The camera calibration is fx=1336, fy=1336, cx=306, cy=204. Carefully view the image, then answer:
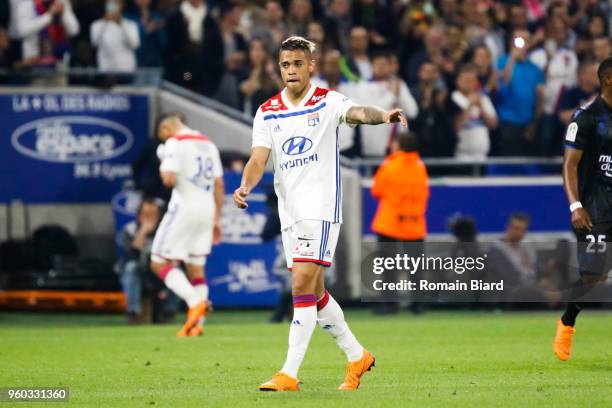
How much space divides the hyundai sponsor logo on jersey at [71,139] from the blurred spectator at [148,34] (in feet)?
4.50

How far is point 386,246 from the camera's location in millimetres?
18062

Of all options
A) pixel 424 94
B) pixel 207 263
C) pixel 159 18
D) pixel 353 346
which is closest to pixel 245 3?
pixel 159 18

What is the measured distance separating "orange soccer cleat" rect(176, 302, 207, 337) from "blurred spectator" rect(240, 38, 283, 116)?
5414 mm

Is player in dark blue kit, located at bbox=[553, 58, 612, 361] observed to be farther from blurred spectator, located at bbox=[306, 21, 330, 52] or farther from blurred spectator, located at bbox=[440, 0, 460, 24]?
blurred spectator, located at bbox=[440, 0, 460, 24]

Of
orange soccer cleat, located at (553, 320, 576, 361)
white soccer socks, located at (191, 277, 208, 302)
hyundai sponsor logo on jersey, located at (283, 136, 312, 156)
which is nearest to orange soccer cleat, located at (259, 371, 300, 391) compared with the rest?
hyundai sponsor logo on jersey, located at (283, 136, 312, 156)

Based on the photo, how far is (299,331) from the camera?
938cm

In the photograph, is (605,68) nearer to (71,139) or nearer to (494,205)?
(494,205)

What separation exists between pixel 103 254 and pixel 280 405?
1199cm

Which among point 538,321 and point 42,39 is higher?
point 42,39

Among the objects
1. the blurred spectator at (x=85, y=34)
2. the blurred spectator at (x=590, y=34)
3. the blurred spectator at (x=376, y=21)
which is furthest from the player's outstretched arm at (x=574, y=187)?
the blurred spectator at (x=590, y=34)

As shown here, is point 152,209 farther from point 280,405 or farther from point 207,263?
point 280,405

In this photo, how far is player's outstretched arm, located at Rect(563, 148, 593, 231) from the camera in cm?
1110

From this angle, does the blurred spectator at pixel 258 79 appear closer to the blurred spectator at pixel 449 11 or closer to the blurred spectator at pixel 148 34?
the blurred spectator at pixel 148 34

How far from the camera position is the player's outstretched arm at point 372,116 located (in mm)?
8953
